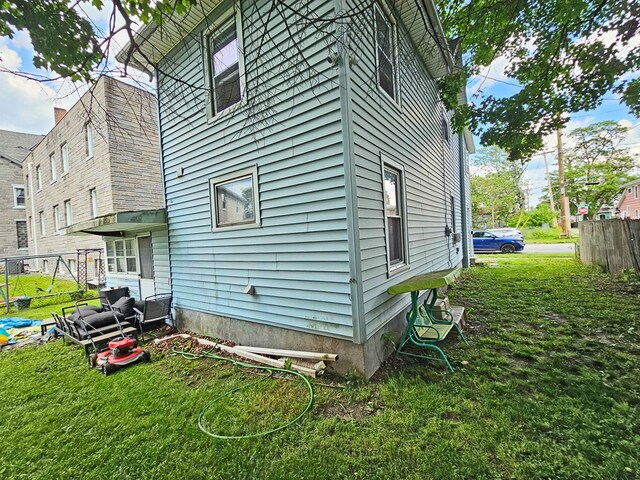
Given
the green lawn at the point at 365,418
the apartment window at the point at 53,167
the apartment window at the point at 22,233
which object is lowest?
the green lawn at the point at 365,418

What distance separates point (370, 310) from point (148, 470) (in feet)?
8.32

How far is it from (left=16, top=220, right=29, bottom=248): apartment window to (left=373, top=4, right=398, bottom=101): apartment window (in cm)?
2309

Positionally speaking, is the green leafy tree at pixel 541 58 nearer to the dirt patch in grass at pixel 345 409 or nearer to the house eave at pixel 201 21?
the house eave at pixel 201 21

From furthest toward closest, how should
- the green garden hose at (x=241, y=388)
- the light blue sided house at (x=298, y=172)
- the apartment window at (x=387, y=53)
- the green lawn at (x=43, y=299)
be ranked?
the green lawn at (x=43, y=299) → the apartment window at (x=387, y=53) → the light blue sided house at (x=298, y=172) → the green garden hose at (x=241, y=388)

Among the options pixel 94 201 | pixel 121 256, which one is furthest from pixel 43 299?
pixel 121 256

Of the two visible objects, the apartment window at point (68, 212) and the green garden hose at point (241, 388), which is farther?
the apartment window at point (68, 212)

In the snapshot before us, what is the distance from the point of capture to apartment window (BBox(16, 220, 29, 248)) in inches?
680

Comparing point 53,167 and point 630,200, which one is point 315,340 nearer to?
point 53,167

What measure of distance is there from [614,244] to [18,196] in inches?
1148

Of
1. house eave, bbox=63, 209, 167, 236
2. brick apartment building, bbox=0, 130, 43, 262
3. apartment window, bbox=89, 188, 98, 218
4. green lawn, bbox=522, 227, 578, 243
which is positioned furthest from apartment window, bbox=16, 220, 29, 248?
green lawn, bbox=522, 227, 578, 243

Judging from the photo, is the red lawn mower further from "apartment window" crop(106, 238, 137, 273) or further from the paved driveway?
the paved driveway

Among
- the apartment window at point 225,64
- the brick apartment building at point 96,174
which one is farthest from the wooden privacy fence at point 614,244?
the brick apartment building at point 96,174

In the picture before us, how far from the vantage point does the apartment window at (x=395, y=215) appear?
4.41 meters

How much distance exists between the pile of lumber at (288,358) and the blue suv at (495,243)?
17622mm
